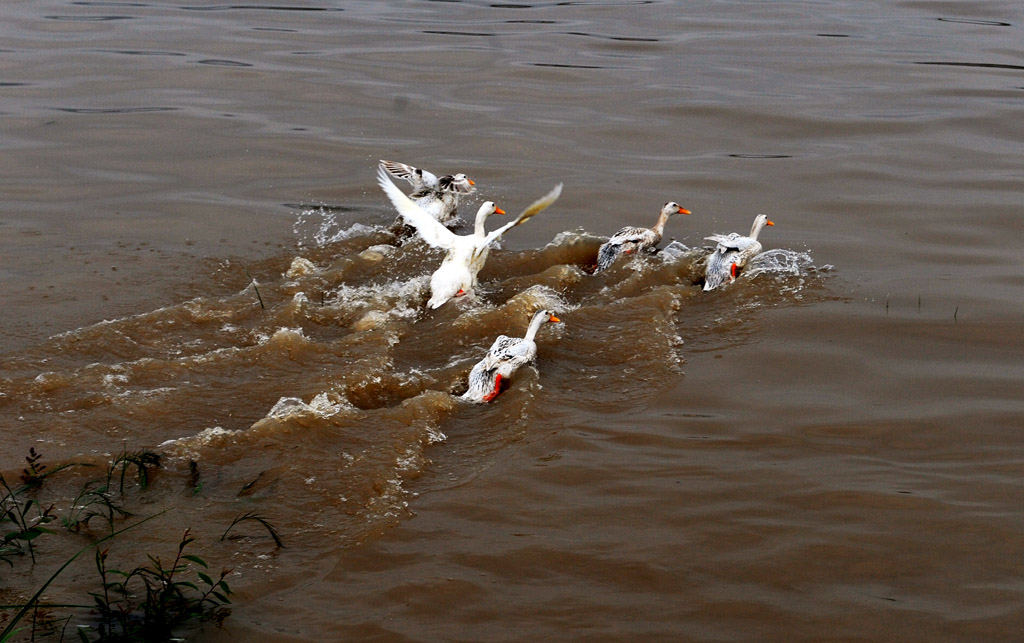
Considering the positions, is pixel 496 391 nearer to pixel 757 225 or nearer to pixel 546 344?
pixel 546 344

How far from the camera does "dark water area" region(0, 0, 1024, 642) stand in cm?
486

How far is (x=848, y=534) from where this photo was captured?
5.17 metres

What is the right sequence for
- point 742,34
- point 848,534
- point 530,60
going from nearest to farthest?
point 848,534 < point 530,60 < point 742,34

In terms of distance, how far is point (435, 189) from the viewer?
411 inches

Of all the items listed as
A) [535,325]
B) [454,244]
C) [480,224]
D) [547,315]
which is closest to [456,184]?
[480,224]

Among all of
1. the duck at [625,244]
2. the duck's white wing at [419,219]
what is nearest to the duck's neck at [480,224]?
the duck's white wing at [419,219]

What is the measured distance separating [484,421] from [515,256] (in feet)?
11.2

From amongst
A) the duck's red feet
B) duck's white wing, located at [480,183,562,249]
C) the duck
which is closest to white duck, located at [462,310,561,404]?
the duck's red feet

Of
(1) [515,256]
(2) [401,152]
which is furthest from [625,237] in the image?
(2) [401,152]

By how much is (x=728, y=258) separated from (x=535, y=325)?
2.03m

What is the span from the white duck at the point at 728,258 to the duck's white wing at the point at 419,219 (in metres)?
2.12

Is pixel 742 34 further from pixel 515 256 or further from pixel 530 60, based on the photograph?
pixel 515 256

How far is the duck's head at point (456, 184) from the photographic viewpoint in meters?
10.3

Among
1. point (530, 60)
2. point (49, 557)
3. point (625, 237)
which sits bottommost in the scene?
point (49, 557)
